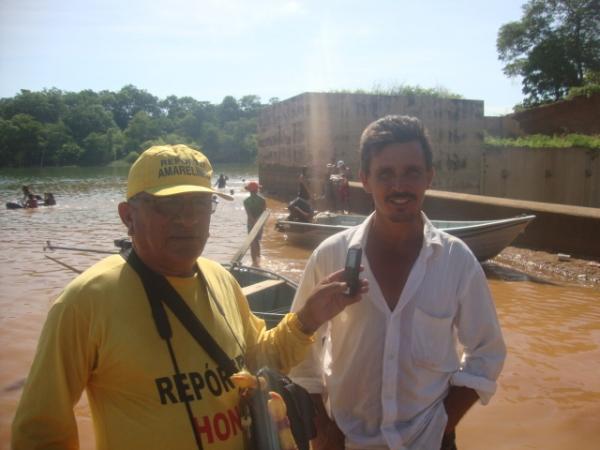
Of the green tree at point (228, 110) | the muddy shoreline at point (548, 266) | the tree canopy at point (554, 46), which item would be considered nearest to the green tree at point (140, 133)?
the green tree at point (228, 110)

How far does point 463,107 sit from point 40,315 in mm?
16709

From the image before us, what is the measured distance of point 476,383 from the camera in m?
1.95

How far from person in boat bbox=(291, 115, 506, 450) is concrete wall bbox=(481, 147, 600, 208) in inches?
606

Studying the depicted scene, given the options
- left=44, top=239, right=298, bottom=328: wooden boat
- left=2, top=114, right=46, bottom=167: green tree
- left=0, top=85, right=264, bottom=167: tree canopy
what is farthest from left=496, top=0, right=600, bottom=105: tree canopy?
left=2, top=114, right=46, bottom=167: green tree

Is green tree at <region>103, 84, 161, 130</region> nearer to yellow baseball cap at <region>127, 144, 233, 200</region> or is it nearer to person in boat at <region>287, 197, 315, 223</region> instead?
person in boat at <region>287, 197, 315, 223</region>

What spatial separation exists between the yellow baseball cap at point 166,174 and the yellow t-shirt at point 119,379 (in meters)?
0.24

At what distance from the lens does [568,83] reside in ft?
121

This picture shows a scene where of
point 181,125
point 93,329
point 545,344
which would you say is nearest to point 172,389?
point 93,329

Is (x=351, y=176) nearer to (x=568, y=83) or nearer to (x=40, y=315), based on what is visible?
(x=40, y=315)

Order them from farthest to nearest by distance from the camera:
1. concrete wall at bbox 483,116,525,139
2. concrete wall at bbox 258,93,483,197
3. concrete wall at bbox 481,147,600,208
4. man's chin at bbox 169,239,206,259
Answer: concrete wall at bbox 483,116,525,139 < concrete wall at bbox 258,93,483,197 < concrete wall at bbox 481,147,600,208 < man's chin at bbox 169,239,206,259

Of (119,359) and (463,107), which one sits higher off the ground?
(463,107)

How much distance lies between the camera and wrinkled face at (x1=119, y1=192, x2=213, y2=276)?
66.4 inches

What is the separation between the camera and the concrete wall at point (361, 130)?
18703mm

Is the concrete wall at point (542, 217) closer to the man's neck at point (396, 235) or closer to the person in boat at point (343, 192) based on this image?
the person in boat at point (343, 192)
